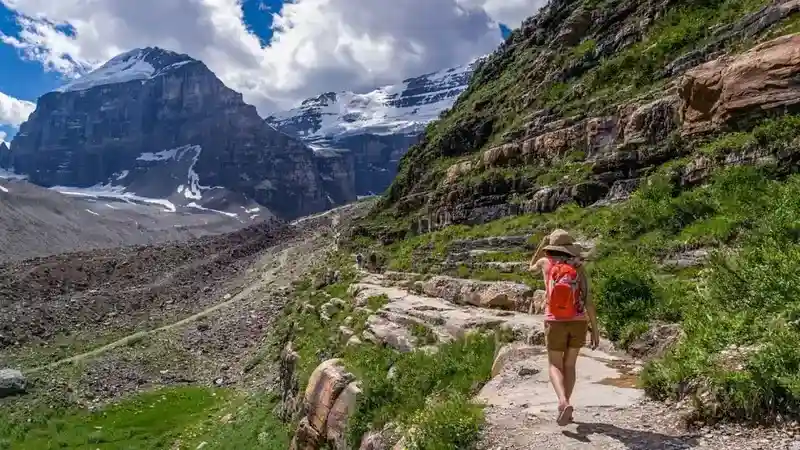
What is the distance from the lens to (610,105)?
90.7ft

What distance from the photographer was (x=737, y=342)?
777 centimetres

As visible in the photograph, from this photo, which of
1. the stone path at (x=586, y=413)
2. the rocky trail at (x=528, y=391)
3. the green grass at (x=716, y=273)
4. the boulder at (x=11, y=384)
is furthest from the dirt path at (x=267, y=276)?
the stone path at (x=586, y=413)

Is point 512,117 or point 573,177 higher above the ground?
point 512,117

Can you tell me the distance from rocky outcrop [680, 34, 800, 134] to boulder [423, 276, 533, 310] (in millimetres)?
8935

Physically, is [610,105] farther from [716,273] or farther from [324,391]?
[324,391]

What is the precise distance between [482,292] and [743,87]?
34.7 ft

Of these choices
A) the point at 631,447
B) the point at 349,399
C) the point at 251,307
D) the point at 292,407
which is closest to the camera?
the point at 631,447

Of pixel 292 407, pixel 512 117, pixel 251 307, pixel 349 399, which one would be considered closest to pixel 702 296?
pixel 349 399

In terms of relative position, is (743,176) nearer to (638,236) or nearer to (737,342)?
(638,236)

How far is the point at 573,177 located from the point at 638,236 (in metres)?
8.57

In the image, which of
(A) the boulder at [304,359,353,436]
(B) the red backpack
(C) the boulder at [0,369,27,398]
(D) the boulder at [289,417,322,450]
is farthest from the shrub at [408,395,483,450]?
(C) the boulder at [0,369,27,398]

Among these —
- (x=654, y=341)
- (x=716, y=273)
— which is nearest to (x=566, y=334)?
(x=654, y=341)

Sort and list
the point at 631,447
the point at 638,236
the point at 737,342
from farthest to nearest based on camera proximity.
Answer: the point at 638,236 → the point at 737,342 → the point at 631,447

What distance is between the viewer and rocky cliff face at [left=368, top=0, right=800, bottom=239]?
63.5 ft
